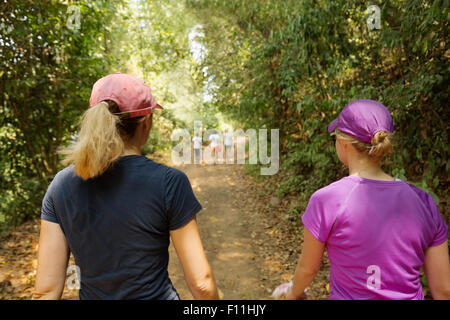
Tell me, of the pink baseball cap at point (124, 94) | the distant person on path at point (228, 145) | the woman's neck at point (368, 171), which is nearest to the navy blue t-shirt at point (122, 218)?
the pink baseball cap at point (124, 94)

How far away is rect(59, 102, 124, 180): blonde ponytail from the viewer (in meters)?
1.22

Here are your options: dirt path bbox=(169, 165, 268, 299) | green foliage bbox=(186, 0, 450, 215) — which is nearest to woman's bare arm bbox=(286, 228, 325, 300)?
green foliage bbox=(186, 0, 450, 215)

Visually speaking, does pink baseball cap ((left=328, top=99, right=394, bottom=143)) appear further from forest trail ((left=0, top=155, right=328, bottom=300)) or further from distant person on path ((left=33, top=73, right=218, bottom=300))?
forest trail ((left=0, top=155, right=328, bottom=300))

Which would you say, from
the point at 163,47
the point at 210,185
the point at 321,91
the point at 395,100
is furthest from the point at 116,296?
the point at 163,47

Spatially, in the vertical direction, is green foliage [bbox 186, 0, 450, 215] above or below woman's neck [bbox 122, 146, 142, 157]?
above

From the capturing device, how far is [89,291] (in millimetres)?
1371

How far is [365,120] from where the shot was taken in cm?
144

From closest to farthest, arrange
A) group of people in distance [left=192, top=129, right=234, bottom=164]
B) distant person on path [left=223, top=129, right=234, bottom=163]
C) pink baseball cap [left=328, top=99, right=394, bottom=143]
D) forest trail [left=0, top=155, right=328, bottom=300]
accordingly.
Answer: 1. pink baseball cap [left=328, top=99, right=394, bottom=143]
2. forest trail [left=0, top=155, right=328, bottom=300]
3. group of people in distance [left=192, top=129, right=234, bottom=164]
4. distant person on path [left=223, top=129, right=234, bottom=163]

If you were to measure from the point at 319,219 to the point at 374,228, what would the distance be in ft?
0.81

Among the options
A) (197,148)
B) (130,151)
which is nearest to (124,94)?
(130,151)

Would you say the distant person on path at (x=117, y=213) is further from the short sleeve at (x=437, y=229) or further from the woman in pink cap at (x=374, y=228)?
the short sleeve at (x=437, y=229)

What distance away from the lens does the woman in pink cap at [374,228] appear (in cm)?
134

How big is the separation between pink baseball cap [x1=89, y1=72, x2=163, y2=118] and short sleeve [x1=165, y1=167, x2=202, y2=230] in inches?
13.2
